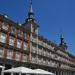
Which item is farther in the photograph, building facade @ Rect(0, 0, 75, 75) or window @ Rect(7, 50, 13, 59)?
window @ Rect(7, 50, 13, 59)

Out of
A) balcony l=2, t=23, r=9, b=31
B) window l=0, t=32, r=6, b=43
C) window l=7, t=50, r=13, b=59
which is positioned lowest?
window l=7, t=50, r=13, b=59

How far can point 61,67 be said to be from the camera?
3147 inches

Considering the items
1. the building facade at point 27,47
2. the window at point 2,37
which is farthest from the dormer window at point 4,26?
the window at point 2,37

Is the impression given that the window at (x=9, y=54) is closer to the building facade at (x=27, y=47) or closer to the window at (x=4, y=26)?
the building facade at (x=27, y=47)

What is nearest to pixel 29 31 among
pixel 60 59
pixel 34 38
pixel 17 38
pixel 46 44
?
pixel 34 38

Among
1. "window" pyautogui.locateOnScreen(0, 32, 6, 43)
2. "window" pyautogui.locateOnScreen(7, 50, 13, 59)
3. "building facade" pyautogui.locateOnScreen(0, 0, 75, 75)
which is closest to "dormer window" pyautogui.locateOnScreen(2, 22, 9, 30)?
"building facade" pyautogui.locateOnScreen(0, 0, 75, 75)

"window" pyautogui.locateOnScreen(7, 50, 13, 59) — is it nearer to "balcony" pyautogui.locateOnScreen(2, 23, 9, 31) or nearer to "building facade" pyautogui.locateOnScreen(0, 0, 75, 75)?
"building facade" pyautogui.locateOnScreen(0, 0, 75, 75)

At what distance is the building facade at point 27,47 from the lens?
44.2 meters

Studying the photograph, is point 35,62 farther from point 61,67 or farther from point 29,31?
point 61,67

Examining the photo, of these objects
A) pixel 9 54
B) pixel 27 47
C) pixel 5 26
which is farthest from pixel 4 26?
pixel 27 47

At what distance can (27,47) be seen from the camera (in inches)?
2092

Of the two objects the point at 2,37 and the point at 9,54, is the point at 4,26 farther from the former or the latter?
the point at 9,54

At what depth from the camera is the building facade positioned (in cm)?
4419

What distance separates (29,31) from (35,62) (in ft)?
27.4
